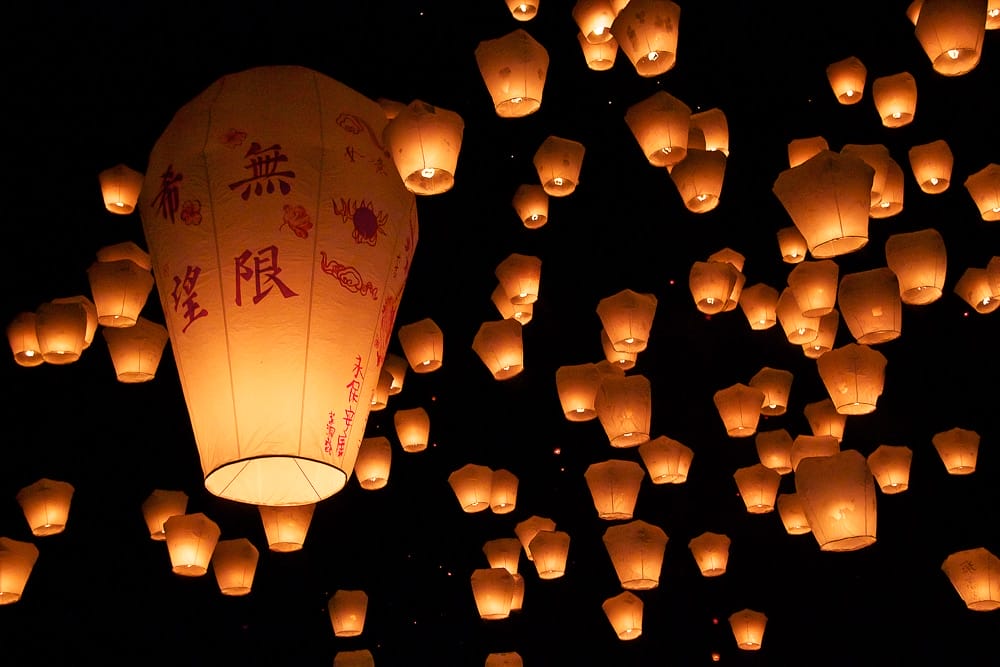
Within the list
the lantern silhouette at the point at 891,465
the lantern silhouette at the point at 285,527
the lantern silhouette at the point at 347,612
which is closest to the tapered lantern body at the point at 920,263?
the lantern silhouette at the point at 891,465

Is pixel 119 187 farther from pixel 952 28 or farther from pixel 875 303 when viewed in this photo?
pixel 952 28

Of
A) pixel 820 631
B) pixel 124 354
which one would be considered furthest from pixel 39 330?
pixel 820 631

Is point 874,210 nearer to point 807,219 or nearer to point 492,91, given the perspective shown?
point 807,219

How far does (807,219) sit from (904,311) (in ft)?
14.0

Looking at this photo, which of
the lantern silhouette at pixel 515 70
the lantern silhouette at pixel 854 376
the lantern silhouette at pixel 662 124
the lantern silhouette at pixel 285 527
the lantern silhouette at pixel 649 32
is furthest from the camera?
the lantern silhouette at pixel 285 527

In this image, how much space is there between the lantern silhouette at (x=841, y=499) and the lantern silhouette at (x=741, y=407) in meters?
1.42

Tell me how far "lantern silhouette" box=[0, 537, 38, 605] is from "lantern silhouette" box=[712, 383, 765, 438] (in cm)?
430

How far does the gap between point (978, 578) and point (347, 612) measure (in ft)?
13.9

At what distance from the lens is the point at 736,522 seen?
8.35m

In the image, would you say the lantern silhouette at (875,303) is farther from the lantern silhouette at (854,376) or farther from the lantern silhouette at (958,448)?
the lantern silhouette at (958,448)

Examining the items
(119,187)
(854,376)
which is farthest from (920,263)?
(119,187)

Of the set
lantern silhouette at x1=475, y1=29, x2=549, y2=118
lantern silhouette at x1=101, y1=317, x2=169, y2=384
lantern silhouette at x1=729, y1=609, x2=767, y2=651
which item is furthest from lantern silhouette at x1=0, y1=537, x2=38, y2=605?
lantern silhouette at x1=729, y1=609, x2=767, y2=651

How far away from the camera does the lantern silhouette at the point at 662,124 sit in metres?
4.70

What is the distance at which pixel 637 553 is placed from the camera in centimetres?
577
